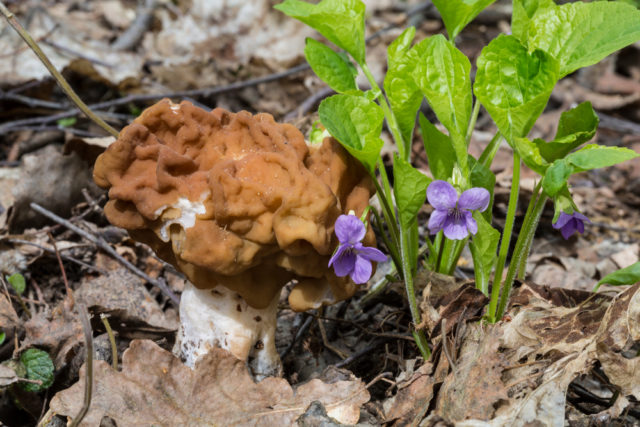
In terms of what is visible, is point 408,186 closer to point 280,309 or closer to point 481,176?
point 481,176

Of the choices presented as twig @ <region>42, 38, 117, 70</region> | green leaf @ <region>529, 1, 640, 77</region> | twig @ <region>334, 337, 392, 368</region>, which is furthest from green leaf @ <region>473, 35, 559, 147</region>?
twig @ <region>42, 38, 117, 70</region>

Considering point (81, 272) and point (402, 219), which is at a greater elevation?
point (402, 219)

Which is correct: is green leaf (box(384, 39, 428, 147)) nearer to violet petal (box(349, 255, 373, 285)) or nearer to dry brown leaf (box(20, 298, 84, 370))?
violet petal (box(349, 255, 373, 285))

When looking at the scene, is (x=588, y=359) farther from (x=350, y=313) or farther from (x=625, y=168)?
(x=625, y=168)

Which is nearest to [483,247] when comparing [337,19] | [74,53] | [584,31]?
[584,31]

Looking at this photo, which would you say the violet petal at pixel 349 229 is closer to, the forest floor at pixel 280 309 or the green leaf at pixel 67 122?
the forest floor at pixel 280 309

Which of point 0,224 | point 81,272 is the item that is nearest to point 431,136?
point 81,272

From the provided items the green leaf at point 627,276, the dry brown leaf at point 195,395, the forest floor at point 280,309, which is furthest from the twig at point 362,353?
the green leaf at point 627,276
